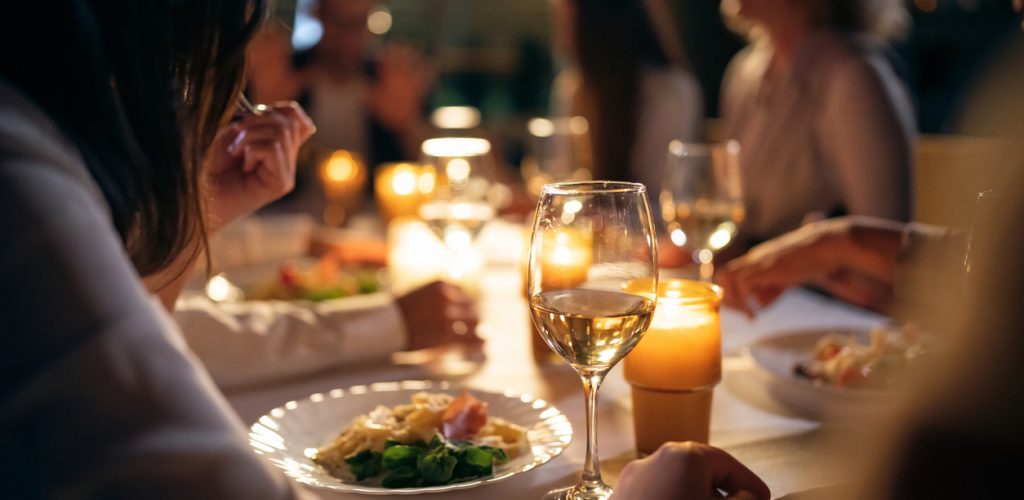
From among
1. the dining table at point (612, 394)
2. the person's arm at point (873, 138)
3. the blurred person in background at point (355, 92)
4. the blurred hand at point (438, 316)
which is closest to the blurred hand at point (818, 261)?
the dining table at point (612, 394)

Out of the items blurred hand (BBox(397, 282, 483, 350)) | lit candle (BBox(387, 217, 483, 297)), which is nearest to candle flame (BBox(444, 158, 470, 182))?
lit candle (BBox(387, 217, 483, 297))

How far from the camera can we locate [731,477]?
621 millimetres

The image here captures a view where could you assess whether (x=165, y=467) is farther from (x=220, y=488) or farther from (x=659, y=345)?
(x=659, y=345)

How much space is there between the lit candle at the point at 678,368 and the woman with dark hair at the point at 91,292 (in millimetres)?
411

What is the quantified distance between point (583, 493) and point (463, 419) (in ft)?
0.48

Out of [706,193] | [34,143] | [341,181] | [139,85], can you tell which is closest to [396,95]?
[341,181]

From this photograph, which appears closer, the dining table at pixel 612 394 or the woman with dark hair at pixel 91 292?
the woman with dark hair at pixel 91 292

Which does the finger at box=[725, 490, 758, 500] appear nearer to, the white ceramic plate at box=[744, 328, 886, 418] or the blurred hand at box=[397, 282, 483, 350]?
the white ceramic plate at box=[744, 328, 886, 418]

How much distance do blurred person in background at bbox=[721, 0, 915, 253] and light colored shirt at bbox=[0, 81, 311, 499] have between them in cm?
174

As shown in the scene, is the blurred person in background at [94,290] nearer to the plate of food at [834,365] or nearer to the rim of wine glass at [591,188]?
the rim of wine glass at [591,188]

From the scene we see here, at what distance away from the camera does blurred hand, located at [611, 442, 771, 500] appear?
1.90 ft

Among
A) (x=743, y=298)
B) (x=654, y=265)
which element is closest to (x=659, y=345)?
(x=654, y=265)

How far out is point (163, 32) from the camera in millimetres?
561

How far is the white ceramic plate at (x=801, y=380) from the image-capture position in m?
0.87
